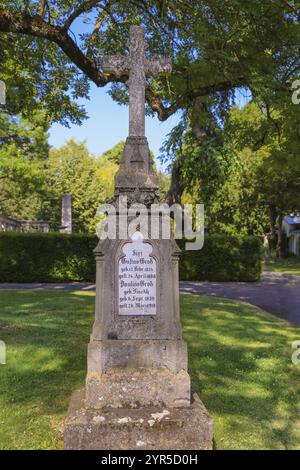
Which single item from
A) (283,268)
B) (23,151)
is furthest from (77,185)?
(283,268)

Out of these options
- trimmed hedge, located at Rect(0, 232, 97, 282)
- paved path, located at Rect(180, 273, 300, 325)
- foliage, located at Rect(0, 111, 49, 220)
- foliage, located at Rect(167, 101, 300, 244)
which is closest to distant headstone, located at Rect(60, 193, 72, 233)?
foliage, located at Rect(0, 111, 49, 220)

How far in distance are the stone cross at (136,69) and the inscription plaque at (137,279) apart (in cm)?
129

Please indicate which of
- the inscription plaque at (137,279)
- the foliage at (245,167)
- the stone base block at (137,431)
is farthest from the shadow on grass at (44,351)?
the foliage at (245,167)

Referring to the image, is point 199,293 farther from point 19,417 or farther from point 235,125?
point 19,417

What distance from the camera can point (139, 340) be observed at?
4.62 metres

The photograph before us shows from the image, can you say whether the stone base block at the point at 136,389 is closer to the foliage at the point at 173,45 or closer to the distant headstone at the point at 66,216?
the foliage at the point at 173,45

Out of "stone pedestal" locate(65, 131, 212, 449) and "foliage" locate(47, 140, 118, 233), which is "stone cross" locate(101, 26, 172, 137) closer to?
"stone pedestal" locate(65, 131, 212, 449)

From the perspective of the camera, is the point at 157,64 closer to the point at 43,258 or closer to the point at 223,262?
the point at 43,258

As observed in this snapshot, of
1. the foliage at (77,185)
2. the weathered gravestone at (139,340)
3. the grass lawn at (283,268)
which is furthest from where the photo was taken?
the foliage at (77,185)

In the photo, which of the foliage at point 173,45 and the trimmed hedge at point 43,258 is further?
the trimmed hedge at point 43,258

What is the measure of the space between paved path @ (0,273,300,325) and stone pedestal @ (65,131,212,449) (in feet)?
26.1

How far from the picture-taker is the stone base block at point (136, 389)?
440 cm
